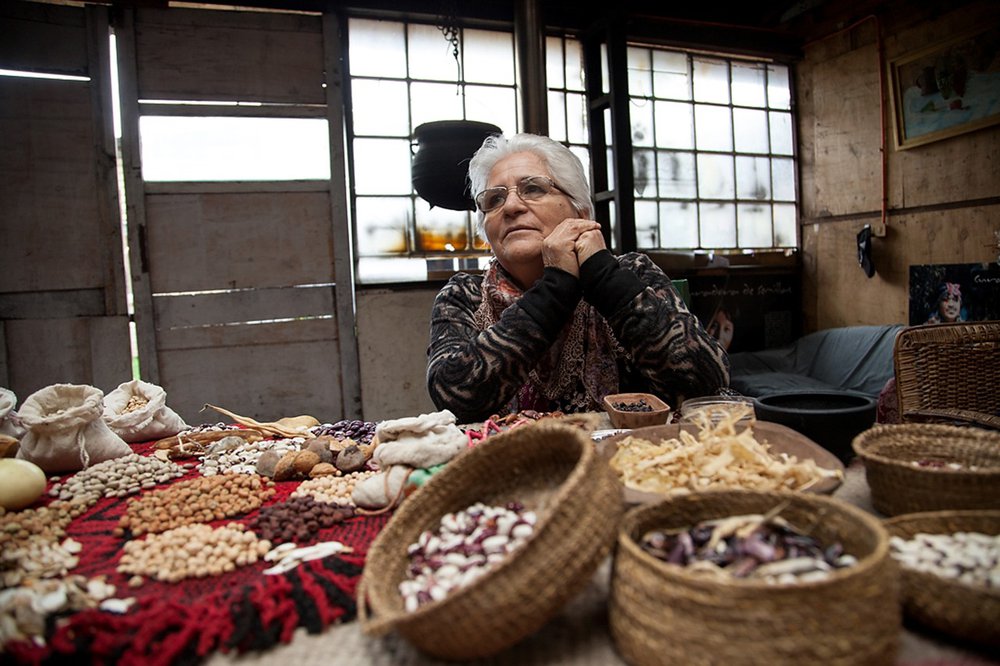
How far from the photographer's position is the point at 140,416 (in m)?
1.75

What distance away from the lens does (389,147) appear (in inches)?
179

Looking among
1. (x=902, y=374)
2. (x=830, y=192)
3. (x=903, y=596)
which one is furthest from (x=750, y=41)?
(x=903, y=596)

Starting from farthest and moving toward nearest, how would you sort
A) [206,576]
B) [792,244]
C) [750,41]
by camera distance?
[792,244] < [750,41] < [206,576]

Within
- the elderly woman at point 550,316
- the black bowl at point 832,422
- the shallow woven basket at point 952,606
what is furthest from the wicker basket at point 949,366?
the shallow woven basket at point 952,606

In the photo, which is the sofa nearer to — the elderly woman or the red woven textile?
the elderly woman

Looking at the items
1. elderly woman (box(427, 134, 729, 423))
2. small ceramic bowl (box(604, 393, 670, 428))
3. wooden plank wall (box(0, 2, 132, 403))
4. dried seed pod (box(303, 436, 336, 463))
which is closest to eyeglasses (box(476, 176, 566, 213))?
elderly woman (box(427, 134, 729, 423))

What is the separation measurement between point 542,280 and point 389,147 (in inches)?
121

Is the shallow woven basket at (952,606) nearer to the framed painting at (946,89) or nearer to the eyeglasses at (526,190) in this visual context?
the eyeglasses at (526,190)

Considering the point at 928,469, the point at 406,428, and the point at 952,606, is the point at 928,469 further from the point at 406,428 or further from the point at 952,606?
the point at 406,428

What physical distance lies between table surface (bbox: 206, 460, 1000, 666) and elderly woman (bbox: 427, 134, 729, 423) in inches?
44.8

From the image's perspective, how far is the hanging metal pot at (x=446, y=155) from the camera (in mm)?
3320

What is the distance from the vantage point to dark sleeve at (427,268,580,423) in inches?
72.0

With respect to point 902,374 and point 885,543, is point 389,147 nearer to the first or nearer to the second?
point 902,374

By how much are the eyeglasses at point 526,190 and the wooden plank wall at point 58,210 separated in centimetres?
313
